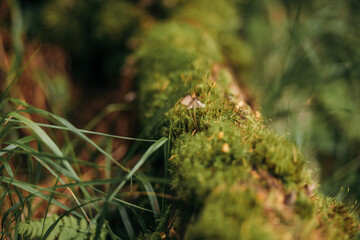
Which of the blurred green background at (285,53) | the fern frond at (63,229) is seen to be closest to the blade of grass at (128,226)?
the fern frond at (63,229)

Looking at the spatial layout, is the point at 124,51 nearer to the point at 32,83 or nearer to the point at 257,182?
the point at 32,83

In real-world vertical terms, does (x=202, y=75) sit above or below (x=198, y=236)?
above

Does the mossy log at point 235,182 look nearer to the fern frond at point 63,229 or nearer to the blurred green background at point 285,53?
the fern frond at point 63,229

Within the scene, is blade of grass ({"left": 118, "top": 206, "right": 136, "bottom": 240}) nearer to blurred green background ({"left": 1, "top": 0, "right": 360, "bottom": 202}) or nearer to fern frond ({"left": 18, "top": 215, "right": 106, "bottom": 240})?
fern frond ({"left": 18, "top": 215, "right": 106, "bottom": 240})

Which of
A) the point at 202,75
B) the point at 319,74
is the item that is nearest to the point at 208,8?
the point at 319,74

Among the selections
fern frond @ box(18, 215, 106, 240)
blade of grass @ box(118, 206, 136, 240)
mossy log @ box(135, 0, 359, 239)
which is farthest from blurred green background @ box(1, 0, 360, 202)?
fern frond @ box(18, 215, 106, 240)

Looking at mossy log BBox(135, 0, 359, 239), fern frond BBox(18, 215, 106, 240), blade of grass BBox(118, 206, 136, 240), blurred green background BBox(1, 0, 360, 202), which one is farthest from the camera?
blurred green background BBox(1, 0, 360, 202)

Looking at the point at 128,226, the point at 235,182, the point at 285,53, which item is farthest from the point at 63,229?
the point at 285,53

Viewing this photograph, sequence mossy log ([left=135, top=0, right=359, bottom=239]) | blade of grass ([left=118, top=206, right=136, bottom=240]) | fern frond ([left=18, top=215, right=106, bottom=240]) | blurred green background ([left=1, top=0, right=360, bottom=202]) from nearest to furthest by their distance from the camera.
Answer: mossy log ([left=135, top=0, right=359, bottom=239])
fern frond ([left=18, top=215, right=106, bottom=240])
blade of grass ([left=118, top=206, right=136, bottom=240])
blurred green background ([left=1, top=0, right=360, bottom=202])

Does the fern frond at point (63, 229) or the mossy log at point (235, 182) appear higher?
the mossy log at point (235, 182)

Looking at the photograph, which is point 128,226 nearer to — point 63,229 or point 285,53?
point 63,229

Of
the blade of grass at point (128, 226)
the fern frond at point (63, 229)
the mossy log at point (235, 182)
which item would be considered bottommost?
the fern frond at point (63, 229)
